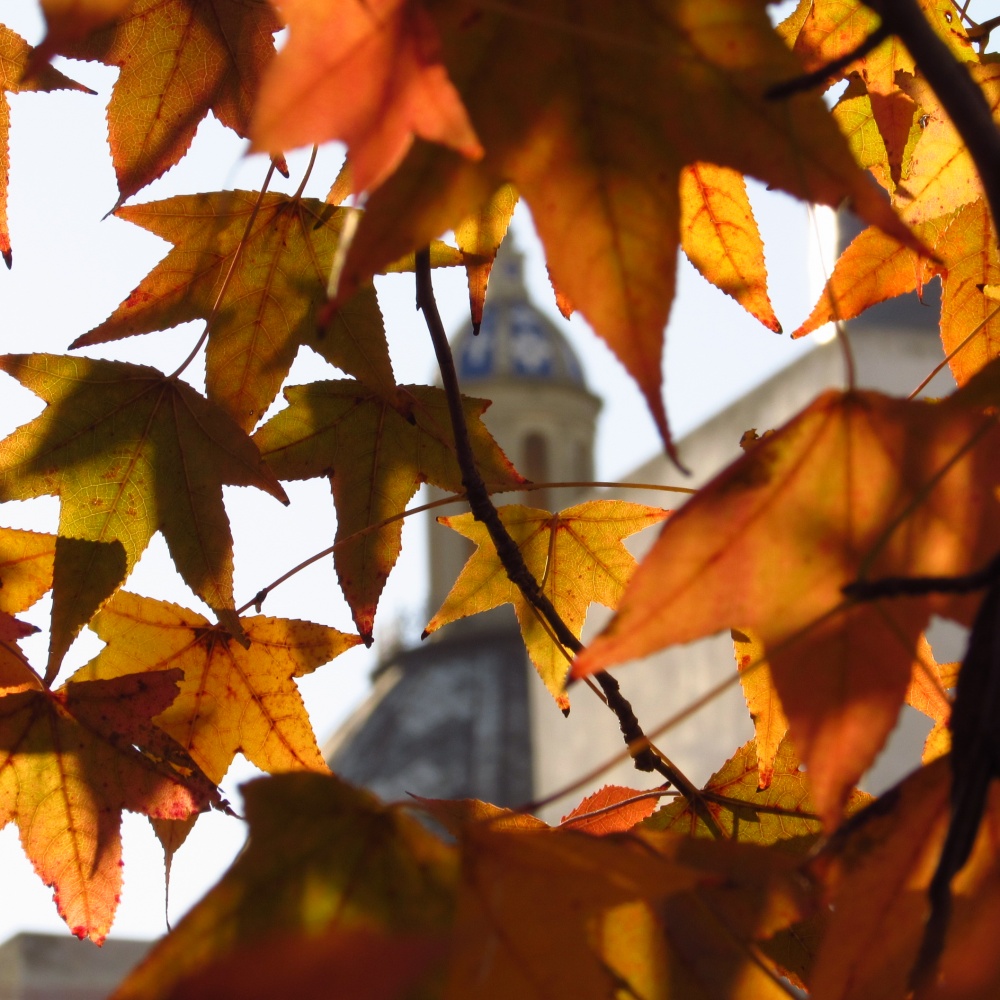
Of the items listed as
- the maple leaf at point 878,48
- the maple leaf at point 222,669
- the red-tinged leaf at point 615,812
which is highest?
the maple leaf at point 878,48

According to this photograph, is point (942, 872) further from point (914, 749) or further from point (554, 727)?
point (554, 727)

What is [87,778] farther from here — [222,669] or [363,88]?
[363,88]

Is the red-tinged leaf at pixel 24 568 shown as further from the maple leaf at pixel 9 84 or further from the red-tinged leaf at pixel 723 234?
the red-tinged leaf at pixel 723 234

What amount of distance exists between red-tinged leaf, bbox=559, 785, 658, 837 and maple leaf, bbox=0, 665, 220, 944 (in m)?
0.16

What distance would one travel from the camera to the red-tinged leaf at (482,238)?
1.84 ft

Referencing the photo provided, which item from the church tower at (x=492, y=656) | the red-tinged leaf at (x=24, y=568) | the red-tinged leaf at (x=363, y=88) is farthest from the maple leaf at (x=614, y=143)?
the church tower at (x=492, y=656)

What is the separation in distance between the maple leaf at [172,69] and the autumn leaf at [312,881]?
1.13ft

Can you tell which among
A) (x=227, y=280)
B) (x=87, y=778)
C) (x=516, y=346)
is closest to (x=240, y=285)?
(x=227, y=280)

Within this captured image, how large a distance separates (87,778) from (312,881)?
26 cm

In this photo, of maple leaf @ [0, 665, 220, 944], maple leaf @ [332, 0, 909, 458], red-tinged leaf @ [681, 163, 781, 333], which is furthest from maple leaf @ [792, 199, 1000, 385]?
maple leaf @ [0, 665, 220, 944]

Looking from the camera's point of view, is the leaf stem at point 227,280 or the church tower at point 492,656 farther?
the church tower at point 492,656

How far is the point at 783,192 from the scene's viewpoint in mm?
317

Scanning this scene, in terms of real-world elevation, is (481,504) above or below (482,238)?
below

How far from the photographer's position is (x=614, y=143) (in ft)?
1.13
